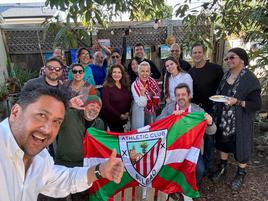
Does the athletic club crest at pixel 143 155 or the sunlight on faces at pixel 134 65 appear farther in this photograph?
the sunlight on faces at pixel 134 65

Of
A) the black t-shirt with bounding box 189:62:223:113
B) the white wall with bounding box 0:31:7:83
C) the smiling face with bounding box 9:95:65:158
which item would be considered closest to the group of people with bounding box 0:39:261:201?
the black t-shirt with bounding box 189:62:223:113

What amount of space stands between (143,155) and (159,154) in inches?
7.3

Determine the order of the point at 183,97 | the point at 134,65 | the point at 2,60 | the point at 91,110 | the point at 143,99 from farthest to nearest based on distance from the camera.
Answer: the point at 2,60
the point at 134,65
the point at 143,99
the point at 183,97
the point at 91,110

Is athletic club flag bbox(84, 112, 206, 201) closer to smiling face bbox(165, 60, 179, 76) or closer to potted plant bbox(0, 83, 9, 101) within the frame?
smiling face bbox(165, 60, 179, 76)

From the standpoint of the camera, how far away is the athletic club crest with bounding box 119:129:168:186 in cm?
346

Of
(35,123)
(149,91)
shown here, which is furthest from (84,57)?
(35,123)

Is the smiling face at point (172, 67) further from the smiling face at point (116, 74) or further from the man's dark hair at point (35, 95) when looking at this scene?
the man's dark hair at point (35, 95)

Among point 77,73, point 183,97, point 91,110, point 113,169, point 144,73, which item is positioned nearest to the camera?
point 113,169

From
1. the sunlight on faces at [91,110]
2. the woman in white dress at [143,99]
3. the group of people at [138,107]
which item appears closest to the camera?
the group of people at [138,107]

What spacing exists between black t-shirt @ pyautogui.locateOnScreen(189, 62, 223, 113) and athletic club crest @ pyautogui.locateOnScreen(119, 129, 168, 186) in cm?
124

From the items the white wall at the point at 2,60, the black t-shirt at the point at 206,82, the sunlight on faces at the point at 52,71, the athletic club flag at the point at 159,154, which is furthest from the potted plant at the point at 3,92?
the black t-shirt at the point at 206,82

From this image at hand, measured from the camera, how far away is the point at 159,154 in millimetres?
3486

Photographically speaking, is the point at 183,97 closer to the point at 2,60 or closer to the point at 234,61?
the point at 234,61

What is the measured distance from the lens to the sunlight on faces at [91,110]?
135 inches
